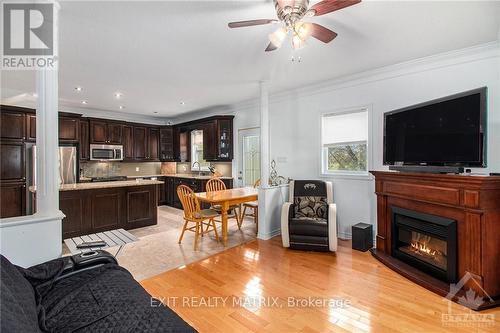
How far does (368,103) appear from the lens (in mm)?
3844

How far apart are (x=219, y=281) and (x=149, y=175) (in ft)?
18.5

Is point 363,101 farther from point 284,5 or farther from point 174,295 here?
point 174,295

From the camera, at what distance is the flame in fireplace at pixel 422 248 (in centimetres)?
279

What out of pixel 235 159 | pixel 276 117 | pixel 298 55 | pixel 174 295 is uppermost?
pixel 298 55

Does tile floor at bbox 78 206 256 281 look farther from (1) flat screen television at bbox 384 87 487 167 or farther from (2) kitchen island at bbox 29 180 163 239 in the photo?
(1) flat screen television at bbox 384 87 487 167

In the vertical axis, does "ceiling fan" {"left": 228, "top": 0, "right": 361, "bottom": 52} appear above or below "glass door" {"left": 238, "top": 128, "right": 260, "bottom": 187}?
above

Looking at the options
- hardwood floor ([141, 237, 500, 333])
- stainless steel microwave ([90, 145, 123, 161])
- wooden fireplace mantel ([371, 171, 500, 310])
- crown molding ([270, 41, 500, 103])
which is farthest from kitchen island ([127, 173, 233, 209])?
wooden fireplace mantel ([371, 171, 500, 310])

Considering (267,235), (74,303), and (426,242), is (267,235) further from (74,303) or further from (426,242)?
(74,303)

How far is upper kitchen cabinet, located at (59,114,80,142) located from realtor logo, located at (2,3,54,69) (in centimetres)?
319

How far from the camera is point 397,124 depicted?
318cm

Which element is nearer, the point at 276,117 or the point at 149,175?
the point at 276,117

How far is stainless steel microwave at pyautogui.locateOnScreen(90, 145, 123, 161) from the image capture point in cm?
617

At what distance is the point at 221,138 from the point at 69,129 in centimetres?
337

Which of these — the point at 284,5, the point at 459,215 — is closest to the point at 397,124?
the point at 459,215
